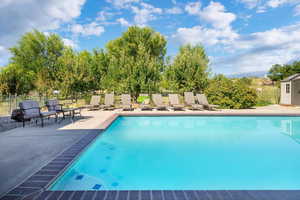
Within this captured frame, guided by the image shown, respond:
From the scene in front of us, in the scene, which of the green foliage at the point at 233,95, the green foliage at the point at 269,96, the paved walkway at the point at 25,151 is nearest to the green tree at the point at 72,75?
the paved walkway at the point at 25,151

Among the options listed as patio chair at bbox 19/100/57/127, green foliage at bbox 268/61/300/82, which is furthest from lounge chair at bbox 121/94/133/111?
green foliage at bbox 268/61/300/82

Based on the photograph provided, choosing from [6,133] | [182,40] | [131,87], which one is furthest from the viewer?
[182,40]

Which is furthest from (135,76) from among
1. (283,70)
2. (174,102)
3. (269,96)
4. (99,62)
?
(283,70)

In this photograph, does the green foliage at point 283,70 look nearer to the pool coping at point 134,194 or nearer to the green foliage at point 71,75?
the green foliage at point 71,75

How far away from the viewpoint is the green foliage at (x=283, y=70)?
37244 millimetres

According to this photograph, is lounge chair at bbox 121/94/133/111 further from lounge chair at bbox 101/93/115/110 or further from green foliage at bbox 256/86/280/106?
green foliage at bbox 256/86/280/106

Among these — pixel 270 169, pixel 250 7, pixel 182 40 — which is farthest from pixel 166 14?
pixel 270 169

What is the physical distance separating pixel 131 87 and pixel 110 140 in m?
7.55

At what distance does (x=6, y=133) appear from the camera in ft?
16.6

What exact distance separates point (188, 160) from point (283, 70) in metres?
49.7

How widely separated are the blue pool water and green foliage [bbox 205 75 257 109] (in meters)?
4.22

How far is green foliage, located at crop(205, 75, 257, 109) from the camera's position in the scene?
35.8ft

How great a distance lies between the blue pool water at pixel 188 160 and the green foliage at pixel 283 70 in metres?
41.0

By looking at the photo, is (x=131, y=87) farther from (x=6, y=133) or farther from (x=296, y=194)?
(x=296, y=194)
